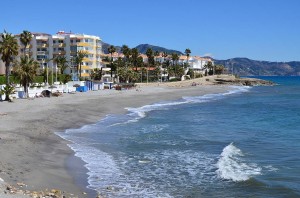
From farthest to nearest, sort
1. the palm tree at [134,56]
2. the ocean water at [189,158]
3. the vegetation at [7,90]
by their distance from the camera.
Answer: the palm tree at [134,56] < the vegetation at [7,90] < the ocean water at [189,158]

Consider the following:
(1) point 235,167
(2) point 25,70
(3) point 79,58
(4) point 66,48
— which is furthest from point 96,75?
(1) point 235,167

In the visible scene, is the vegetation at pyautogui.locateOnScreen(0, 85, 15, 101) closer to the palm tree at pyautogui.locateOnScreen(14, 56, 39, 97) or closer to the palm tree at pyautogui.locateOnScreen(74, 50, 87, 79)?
the palm tree at pyautogui.locateOnScreen(14, 56, 39, 97)

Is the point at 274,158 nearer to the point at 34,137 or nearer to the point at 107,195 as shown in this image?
the point at 107,195

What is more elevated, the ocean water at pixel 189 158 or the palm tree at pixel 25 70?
the palm tree at pixel 25 70

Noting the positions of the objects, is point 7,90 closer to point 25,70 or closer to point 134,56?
point 25,70

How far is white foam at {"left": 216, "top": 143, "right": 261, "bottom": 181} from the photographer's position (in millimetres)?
18844

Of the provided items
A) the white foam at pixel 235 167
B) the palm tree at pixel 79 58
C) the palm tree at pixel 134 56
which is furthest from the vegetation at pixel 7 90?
Result: the palm tree at pixel 134 56

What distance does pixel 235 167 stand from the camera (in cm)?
2075

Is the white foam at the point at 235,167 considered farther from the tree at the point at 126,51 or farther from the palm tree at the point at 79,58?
the tree at the point at 126,51

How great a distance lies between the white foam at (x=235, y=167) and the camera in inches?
742

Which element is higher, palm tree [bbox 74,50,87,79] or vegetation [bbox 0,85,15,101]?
palm tree [bbox 74,50,87,79]

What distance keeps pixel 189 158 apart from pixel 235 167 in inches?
117

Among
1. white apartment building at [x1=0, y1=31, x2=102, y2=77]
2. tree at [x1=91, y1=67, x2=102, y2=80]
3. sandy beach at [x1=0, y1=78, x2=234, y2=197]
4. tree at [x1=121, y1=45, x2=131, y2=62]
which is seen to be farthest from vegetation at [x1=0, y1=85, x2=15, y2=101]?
tree at [x1=121, y1=45, x2=131, y2=62]

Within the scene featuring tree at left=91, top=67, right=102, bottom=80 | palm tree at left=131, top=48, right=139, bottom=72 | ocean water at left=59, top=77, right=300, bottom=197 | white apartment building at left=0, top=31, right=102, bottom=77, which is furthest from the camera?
palm tree at left=131, top=48, right=139, bottom=72
